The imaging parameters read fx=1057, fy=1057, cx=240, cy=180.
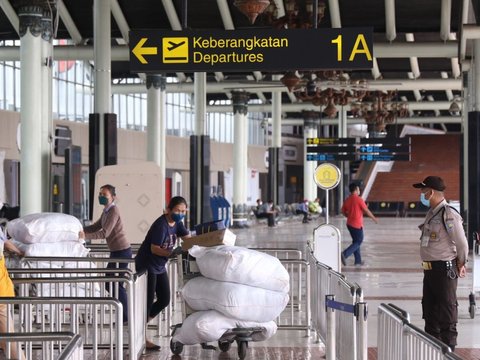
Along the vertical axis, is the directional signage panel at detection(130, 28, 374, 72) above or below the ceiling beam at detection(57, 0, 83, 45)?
below

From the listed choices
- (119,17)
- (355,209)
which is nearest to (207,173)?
(119,17)

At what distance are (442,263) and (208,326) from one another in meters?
2.33

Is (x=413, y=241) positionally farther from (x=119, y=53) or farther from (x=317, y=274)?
(x=317, y=274)

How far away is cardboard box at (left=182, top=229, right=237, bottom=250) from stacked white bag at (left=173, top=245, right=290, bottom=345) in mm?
167

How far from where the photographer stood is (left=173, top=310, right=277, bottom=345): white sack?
33.5 ft

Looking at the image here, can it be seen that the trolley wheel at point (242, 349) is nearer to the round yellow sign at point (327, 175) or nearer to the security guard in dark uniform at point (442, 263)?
the security guard in dark uniform at point (442, 263)

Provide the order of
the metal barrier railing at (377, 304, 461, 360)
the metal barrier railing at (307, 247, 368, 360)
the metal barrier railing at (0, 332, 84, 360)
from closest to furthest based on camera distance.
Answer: the metal barrier railing at (0, 332, 84, 360) → the metal barrier railing at (377, 304, 461, 360) → the metal barrier railing at (307, 247, 368, 360)

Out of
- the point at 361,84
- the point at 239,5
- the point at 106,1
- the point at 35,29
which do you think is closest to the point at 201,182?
the point at 361,84

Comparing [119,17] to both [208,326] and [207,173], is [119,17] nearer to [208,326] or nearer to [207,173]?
Answer: [207,173]

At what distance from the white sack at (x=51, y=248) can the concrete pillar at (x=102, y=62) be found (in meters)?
11.3

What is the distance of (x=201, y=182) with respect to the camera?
1462 inches

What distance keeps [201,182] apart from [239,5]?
21.4 metres

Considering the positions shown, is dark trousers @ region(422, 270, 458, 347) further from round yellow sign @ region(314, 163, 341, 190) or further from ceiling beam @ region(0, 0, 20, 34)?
ceiling beam @ region(0, 0, 20, 34)

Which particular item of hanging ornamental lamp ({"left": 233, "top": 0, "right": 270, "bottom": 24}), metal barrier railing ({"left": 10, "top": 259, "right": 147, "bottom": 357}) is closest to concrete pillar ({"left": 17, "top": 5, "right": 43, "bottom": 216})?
hanging ornamental lamp ({"left": 233, "top": 0, "right": 270, "bottom": 24})
